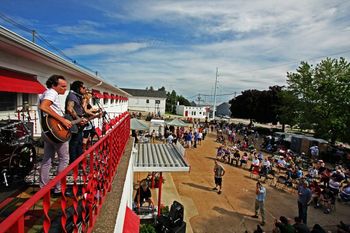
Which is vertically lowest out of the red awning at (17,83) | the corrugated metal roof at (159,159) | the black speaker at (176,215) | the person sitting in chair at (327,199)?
the person sitting in chair at (327,199)

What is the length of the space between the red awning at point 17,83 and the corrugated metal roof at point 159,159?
3.98 m

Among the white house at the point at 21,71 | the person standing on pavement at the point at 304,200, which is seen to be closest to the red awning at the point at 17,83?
the white house at the point at 21,71

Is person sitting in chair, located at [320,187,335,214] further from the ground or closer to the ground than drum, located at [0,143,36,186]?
closer to the ground

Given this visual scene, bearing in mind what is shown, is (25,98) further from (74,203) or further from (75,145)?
(74,203)

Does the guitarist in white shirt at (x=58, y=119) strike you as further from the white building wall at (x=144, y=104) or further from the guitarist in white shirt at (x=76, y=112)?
the white building wall at (x=144, y=104)

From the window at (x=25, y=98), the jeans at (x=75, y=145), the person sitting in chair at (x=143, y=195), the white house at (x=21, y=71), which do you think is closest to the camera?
the jeans at (x=75, y=145)

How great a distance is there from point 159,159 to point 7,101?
211 inches

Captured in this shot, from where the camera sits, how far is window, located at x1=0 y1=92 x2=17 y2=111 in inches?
234

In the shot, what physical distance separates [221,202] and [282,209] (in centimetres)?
293

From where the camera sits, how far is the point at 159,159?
9.29m

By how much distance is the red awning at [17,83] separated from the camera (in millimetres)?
4750

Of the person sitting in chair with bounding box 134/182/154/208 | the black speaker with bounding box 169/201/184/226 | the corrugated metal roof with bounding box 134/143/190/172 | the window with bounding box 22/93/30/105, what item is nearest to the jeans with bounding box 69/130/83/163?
the window with bounding box 22/93/30/105

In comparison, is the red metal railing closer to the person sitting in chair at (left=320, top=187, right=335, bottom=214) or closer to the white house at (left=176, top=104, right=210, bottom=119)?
the person sitting in chair at (left=320, top=187, right=335, bottom=214)

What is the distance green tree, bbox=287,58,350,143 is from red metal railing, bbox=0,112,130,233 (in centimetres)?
3049
